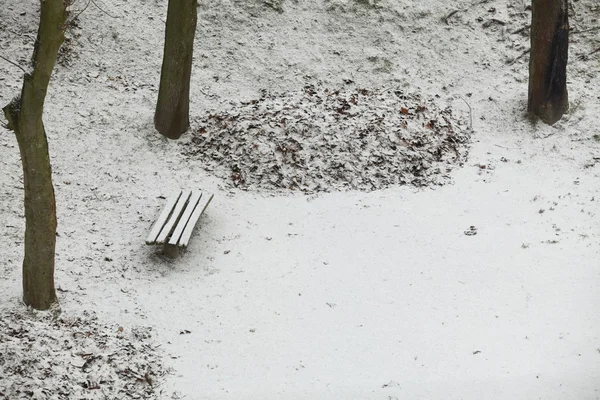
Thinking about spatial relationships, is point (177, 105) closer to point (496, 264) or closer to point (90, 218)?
point (90, 218)

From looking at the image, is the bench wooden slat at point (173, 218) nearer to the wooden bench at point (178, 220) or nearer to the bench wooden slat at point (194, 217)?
the wooden bench at point (178, 220)

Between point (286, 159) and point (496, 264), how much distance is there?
3.61m

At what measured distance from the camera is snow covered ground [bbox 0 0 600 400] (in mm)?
6434

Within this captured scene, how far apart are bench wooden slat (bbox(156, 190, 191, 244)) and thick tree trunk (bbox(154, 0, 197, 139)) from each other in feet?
6.10

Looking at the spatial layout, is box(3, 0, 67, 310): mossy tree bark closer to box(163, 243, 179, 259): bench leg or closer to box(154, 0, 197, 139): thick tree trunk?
box(163, 243, 179, 259): bench leg

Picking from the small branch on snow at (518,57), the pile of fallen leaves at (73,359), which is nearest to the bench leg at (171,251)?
the pile of fallen leaves at (73,359)

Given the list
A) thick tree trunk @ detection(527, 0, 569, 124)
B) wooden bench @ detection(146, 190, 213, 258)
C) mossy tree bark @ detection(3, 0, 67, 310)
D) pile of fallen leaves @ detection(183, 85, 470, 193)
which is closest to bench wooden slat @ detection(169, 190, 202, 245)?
wooden bench @ detection(146, 190, 213, 258)

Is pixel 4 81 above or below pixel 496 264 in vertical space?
above

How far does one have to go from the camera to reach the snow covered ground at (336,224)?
6434 mm

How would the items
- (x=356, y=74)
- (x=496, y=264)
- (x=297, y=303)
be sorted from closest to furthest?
(x=297, y=303)
(x=496, y=264)
(x=356, y=74)

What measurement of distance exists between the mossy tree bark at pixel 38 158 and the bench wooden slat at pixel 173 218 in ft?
4.99

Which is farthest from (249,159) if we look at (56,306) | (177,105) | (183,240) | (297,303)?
(56,306)

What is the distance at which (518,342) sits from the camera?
6566 millimetres

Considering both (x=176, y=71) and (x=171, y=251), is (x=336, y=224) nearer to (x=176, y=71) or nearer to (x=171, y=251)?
(x=171, y=251)
